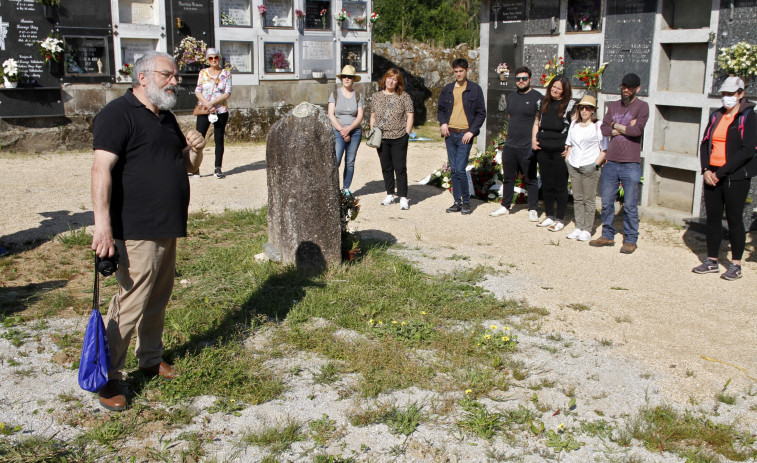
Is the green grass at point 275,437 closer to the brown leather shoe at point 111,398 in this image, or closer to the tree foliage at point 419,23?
the brown leather shoe at point 111,398

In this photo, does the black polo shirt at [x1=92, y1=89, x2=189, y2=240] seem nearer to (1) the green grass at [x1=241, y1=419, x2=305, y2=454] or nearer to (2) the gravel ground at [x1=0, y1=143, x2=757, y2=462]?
(2) the gravel ground at [x1=0, y1=143, x2=757, y2=462]

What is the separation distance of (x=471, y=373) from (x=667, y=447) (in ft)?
3.80

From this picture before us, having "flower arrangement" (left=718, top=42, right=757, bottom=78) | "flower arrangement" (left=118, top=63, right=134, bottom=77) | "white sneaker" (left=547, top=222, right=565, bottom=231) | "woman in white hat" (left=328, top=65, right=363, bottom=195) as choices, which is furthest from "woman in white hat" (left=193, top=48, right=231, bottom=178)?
"flower arrangement" (left=718, top=42, right=757, bottom=78)

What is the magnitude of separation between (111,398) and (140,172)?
1184mm

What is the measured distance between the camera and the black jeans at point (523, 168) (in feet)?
26.9

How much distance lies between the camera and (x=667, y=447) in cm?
350

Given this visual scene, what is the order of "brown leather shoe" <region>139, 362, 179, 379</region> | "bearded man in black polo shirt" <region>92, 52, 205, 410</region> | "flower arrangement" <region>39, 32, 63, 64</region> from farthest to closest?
"flower arrangement" <region>39, 32, 63, 64</region>, "brown leather shoe" <region>139, 362, 179, 379</region>, "bearded man in black polo shirt" <region>92, 52, 205, 410</region>

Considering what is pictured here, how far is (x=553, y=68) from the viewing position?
9422mm

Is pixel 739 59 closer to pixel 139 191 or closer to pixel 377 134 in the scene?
pixel 377 134

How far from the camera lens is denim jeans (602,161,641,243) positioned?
23.5 ft

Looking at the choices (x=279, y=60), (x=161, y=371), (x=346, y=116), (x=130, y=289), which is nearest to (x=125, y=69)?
(x=279, y=60)

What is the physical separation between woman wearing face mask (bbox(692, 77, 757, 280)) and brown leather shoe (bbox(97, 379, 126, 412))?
4987 mm

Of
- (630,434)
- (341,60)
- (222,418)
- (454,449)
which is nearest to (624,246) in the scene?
(630,434)

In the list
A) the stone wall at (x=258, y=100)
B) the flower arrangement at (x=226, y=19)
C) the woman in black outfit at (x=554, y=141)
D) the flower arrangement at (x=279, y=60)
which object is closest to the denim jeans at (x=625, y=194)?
the woman in black outfit at (x=554, y=141)
